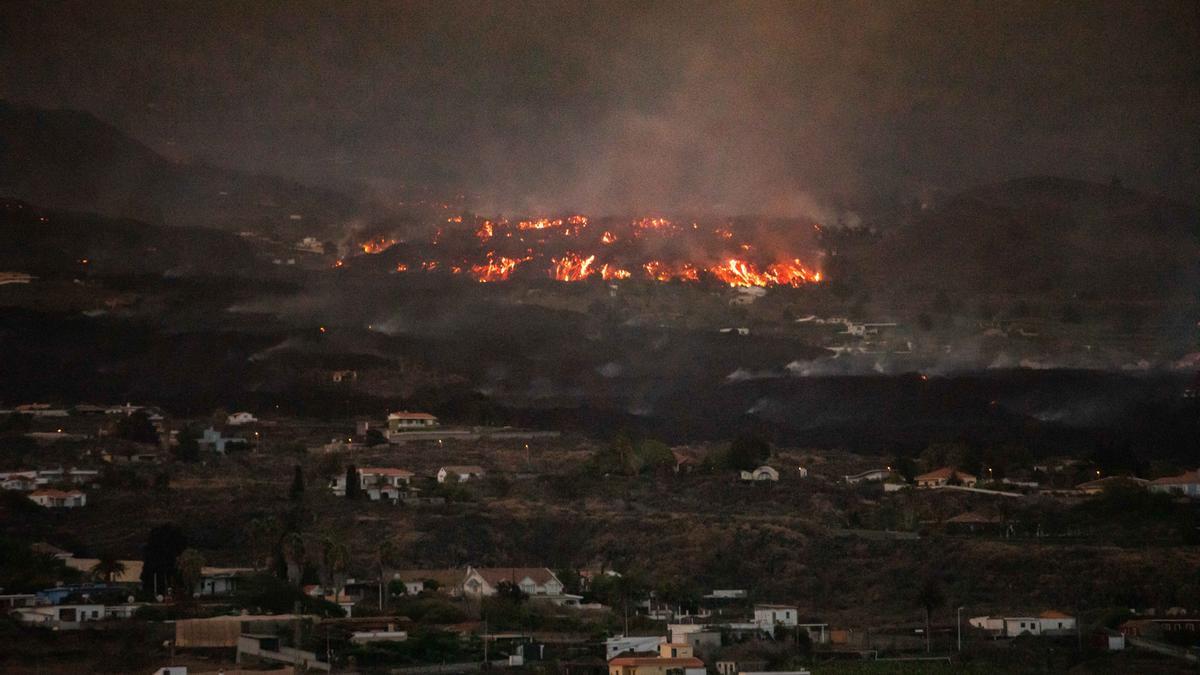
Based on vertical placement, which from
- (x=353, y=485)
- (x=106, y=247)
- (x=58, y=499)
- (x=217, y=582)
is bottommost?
(x=217, y=582)

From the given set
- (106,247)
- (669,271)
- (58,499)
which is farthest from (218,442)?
(669,271)

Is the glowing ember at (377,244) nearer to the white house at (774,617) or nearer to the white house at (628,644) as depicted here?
the white house at (774,617)

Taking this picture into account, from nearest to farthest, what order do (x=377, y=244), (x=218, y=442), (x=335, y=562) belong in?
(x=335, y=562), (x=218, y=442), (x=377, y=244)

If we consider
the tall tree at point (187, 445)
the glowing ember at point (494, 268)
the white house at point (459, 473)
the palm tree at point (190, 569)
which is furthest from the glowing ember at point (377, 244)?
the palm tree at point (190, 569)

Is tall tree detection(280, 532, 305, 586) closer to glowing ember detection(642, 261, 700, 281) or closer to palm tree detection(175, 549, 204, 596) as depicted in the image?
palm tree detection(175, 549, 204, 596)

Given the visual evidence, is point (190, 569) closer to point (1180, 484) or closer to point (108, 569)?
point (108, 569)

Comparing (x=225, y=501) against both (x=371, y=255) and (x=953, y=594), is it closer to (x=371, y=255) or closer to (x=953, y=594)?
(x=953, y=594)

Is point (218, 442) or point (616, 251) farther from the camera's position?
point (616, 251)

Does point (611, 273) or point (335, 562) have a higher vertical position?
point (611, 273)
